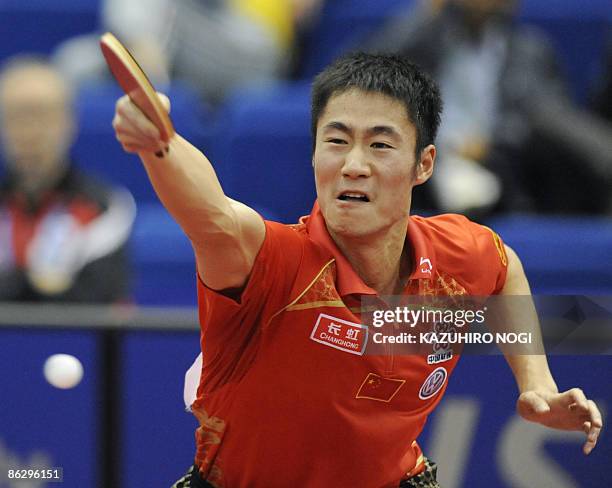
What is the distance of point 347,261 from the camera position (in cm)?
252

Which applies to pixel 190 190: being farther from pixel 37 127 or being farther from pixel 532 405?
pixel 37 127

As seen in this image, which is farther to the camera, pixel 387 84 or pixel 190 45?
pixel 190 45

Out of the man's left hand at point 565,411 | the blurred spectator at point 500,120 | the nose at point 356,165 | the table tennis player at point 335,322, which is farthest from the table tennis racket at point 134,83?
the blurred spectator at point 500,120

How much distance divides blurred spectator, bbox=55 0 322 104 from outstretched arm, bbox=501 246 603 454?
10.1 feet

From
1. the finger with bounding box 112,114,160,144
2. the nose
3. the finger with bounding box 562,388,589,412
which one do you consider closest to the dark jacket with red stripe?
the nose

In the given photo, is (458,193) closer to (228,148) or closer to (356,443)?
(228,148)

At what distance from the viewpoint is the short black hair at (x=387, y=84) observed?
247cm

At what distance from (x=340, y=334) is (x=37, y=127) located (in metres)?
2.38

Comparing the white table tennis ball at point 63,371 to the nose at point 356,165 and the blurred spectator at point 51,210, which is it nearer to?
the blurred spectator at point 51,210

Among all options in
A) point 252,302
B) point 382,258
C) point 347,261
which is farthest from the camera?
point 382,258

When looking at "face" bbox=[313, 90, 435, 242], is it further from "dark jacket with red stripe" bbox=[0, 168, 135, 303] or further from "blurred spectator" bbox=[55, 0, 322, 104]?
"blurred spectator" bbox=[55, 0, 322, 104]

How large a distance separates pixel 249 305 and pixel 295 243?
19 centimetres

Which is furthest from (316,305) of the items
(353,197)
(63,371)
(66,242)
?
(66,242)

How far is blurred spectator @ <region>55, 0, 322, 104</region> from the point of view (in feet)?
18.5
